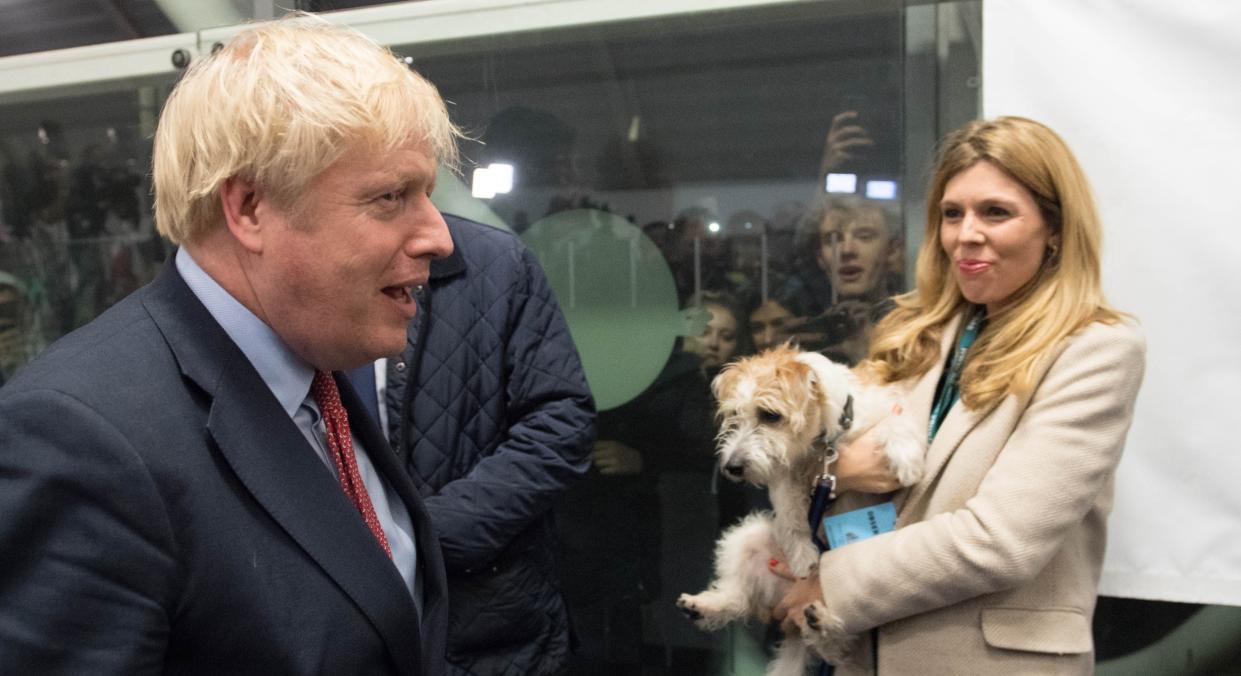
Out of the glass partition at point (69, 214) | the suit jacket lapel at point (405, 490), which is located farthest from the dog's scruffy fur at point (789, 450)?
the glass partition at point (69, 214)

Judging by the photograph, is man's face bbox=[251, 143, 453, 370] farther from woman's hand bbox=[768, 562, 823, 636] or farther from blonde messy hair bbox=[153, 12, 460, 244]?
woman's hand bbox=[768, 562, 823, 636]

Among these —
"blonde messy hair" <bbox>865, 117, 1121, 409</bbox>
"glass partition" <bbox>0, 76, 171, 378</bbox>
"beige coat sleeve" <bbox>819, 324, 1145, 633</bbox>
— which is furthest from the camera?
"glass partition" <bbox>0, 76, 171, 378</bbox>

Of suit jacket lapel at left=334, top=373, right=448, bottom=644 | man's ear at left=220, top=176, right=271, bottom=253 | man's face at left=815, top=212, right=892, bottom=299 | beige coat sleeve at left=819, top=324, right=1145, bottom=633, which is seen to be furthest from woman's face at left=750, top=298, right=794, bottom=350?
man's ear at left=220, top=176, right=271, bottom=253

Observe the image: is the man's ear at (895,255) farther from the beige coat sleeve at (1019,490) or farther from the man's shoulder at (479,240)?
the man's shoulder at (479,240)

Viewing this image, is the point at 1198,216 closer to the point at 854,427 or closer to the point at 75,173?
the point at 854,427

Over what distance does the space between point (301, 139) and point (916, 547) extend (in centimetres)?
154

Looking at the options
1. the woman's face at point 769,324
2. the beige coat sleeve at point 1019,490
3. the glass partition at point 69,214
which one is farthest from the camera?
the glass partition at point 69,214

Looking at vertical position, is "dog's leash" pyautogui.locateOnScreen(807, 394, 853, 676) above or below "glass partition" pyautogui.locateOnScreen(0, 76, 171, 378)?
below

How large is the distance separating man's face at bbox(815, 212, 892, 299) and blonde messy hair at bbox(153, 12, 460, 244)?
2087 millimetres

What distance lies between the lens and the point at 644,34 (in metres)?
3.48

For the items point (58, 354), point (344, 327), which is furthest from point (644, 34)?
point (58, 354)

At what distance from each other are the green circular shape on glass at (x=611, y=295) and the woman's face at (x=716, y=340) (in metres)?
0.08

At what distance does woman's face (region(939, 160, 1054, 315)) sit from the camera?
2.35 meters

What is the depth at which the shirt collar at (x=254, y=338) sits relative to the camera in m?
1.37
